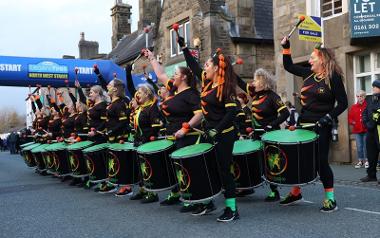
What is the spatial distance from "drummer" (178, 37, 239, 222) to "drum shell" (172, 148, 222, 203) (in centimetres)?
10

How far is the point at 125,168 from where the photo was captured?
24.4 ft

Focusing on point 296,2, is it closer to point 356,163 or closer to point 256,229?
point 356,163

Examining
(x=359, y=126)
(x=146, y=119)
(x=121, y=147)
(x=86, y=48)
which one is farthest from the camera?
(x=86, y=48)

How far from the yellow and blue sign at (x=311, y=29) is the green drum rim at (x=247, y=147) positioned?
22.1ft

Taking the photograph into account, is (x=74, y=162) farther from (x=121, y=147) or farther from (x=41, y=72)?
(x=41, y=72)

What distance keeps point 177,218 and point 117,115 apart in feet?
8.64

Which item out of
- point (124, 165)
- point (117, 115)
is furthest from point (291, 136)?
point (117, 115)

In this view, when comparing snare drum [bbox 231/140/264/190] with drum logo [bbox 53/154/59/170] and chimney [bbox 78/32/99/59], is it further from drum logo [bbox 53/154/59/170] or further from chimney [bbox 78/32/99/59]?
chimney [bbox 78/32/99/59]

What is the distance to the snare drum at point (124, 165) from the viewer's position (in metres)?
7.45

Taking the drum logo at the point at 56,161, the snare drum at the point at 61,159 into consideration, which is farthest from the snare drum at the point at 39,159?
the snare drum at the point at 61,159

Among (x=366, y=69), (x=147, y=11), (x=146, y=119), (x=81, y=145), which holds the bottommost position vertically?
(x=81, y=145)

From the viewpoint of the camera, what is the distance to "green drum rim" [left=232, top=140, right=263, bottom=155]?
6617mm

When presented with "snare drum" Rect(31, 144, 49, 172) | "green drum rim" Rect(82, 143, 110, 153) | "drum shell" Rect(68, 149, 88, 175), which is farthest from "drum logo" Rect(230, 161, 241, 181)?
"snare drum" Rect(31, 144, 49, 172)

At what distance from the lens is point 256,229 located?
515 cm
